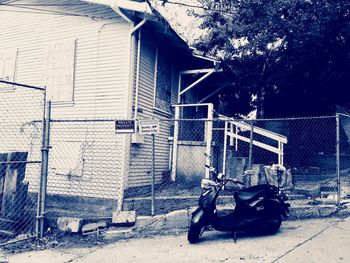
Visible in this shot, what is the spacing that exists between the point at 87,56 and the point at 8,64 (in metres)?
2.70

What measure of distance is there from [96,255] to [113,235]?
101cm

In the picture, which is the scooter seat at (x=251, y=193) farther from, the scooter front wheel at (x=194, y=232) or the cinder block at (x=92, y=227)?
the cinder block at (x=92, y=227)

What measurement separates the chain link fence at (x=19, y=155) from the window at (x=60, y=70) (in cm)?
54

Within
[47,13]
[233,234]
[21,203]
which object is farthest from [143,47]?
[233,234]

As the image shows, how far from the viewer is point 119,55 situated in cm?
861

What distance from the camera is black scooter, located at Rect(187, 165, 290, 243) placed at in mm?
5711

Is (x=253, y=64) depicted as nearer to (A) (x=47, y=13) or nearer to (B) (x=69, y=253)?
(A) (x=47, y=13)

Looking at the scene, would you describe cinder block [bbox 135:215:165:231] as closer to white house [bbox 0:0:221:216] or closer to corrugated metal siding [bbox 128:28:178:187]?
white house [bbox 0:0:221:216]

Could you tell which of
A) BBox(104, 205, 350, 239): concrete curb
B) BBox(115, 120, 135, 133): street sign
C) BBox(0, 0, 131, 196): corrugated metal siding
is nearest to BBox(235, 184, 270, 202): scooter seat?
BBox(104, 205, 350, 239): concrete curb

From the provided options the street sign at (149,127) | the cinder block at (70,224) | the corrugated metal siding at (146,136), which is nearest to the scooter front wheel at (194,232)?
the street sign at (149,127)

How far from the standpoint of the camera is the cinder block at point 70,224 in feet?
21.5

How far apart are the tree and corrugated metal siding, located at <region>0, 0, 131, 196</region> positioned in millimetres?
3404

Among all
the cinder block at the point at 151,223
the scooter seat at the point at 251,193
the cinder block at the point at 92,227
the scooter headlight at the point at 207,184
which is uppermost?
the scooter headlight at the point at 207,184

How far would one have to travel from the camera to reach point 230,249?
17.6 ft
